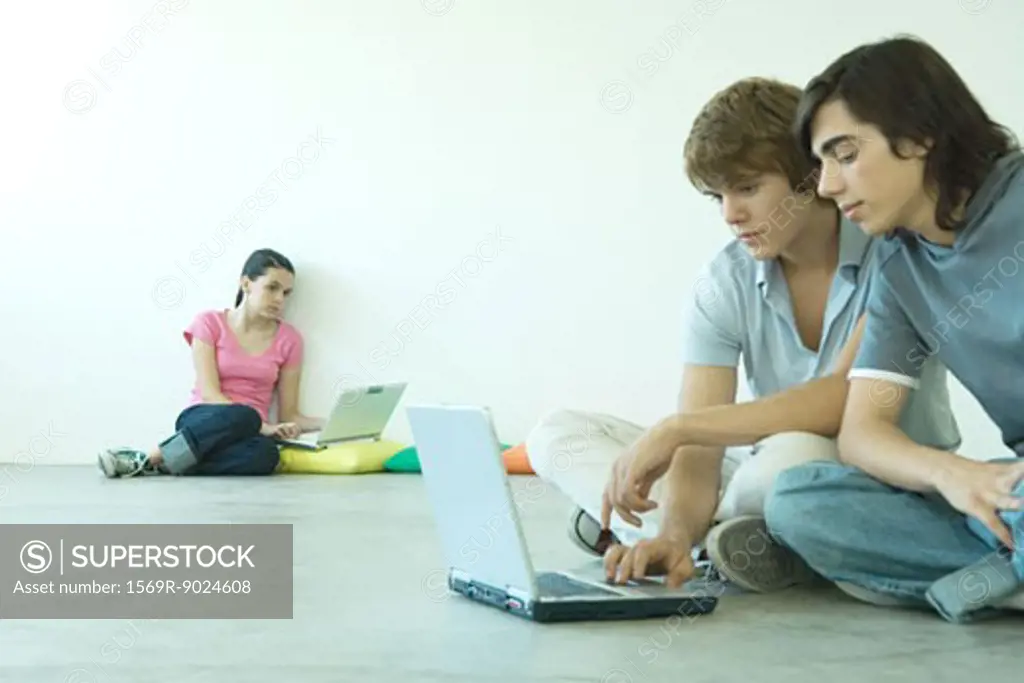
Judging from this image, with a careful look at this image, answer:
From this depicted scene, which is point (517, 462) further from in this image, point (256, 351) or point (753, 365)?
point (753, 365)

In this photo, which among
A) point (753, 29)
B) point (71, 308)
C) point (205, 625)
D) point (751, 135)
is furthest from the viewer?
point (71, 308)

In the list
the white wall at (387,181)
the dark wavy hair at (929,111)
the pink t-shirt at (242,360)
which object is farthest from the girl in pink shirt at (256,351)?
the dark wavy hair at (929,111)

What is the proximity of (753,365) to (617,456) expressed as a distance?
0.24 meters

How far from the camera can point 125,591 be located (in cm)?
177

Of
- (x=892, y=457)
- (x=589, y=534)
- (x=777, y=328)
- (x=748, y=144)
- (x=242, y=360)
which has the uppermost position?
(x=748, y=144)

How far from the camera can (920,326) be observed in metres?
1.64

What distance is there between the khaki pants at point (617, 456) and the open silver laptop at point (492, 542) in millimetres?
194

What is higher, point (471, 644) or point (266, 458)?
point (471, 644)

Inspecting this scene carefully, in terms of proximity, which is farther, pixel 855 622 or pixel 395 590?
pixel 395 590

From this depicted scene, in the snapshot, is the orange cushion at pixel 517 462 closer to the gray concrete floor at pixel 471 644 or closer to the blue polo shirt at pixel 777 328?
the gray concrete floor at pixel 471 644

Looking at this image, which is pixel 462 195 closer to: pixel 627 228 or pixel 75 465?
pixel 627 228

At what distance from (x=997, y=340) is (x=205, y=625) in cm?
100

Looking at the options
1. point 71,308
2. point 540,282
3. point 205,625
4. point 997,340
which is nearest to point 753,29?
point 540,282

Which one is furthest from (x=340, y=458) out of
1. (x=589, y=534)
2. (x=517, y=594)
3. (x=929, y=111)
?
(x=929, y=111)
